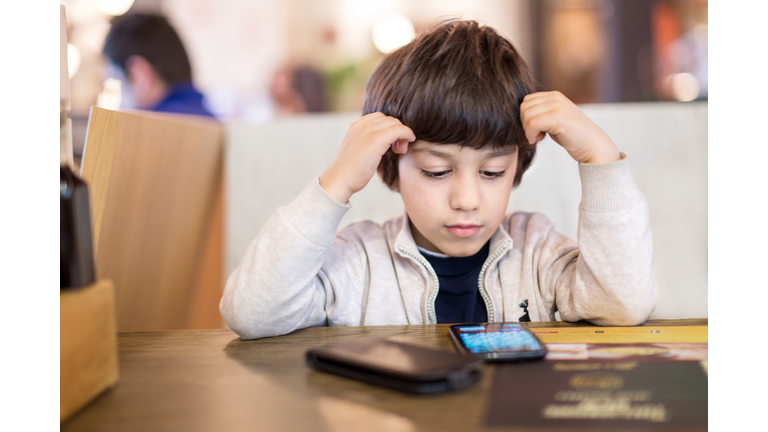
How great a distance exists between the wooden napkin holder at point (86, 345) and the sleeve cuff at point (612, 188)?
60 centimetres

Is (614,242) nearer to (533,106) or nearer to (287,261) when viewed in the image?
(533,106)

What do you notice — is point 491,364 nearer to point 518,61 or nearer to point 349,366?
point 349,366

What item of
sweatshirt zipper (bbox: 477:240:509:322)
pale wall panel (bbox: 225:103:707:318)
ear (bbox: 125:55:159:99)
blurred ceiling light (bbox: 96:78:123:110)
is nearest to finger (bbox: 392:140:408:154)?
sweatshirt zipper (bbox: 477:240:509:322)

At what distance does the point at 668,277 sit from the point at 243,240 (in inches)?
41.2

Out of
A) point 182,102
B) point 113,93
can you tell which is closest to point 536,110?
point 182,102

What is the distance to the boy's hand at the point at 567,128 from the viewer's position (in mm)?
772

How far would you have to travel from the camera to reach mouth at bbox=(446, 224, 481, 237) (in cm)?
85

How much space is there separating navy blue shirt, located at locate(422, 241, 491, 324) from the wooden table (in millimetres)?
318

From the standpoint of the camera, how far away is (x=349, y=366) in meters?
0.52

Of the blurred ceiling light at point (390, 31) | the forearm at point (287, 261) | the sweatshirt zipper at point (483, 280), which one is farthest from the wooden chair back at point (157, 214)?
the blurred ceiling light at point (390, 31)

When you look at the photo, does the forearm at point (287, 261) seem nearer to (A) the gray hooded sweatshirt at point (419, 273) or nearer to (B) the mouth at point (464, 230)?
(A) the gray hooded sweatshirt at point (419, 273)

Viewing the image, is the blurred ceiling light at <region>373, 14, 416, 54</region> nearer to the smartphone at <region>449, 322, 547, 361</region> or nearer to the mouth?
the mouth

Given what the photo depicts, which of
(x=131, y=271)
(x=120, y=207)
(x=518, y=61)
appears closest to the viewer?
(x=518, y=61)
